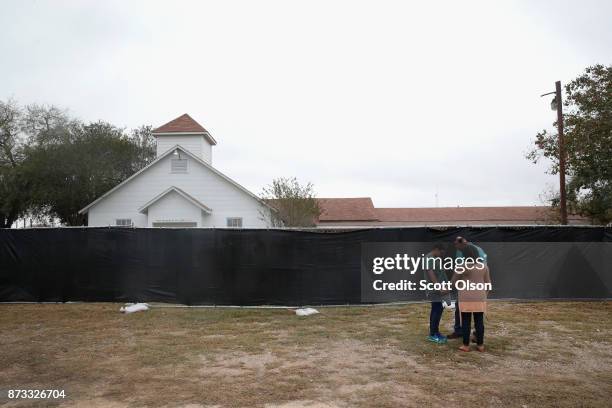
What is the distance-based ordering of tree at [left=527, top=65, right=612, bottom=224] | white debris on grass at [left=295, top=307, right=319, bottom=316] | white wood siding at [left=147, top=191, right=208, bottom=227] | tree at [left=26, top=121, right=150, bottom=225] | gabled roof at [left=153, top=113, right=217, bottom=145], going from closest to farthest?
1. white debris on grass at [left=295, top=307, right=319, bottom=316]
2. tree at [left=527, top=65, right=612, bottom=224]
3. white wood siding at [left=147, top=191, right=208, bottom=227]
4. gabled roof at [left=153, top=113, right=217, bottom=145]
5. tree at [left=26, top=121, right=150, bottom=225]

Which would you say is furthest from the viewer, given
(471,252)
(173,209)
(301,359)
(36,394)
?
(173,209)

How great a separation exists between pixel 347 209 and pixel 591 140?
1113 inches

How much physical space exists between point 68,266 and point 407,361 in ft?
28.2

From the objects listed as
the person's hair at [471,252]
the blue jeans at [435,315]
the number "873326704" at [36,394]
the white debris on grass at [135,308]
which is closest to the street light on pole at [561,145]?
the person's hair at [471,252]

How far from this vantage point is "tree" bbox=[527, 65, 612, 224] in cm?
1620

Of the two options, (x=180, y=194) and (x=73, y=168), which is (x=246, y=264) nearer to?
(x=180, y=194)

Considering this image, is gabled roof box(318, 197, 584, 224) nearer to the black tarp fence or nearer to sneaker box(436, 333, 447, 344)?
the black tarp fence

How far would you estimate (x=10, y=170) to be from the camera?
101 ft

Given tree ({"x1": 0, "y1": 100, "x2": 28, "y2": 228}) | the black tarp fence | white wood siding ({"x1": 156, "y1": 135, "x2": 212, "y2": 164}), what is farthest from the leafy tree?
the black tarp fence

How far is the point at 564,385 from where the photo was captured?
18.3ft

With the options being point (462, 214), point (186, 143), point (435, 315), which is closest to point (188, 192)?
point (186, 143)

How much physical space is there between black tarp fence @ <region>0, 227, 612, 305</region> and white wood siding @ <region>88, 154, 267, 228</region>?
12.4m

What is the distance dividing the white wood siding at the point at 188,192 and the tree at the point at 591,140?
13753 millimetres

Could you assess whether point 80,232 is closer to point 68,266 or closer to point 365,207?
point 68,266
